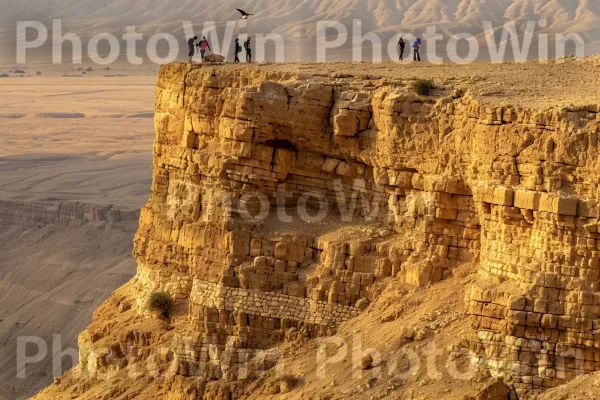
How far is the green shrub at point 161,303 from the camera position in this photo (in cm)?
3409

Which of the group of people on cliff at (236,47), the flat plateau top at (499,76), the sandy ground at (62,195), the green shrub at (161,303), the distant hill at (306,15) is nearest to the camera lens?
the flat plateau top at (499,76)

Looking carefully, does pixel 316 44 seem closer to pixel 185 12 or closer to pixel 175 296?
pixel 185 12

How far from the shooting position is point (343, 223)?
3231cm

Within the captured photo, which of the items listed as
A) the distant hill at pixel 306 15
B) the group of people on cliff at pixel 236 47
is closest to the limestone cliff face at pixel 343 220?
the group of people on cliff at pixel 236 47

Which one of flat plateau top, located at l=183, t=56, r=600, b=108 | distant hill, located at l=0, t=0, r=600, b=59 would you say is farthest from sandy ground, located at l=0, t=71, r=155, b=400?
flat plateau top, located at l=183, t=56, r=600, b=108

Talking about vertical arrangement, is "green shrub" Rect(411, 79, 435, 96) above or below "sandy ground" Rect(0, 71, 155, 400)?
above

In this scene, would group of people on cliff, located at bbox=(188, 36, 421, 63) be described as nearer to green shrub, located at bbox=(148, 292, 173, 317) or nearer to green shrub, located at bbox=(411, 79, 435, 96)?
green shrub, located at bbox=(148, 292, 173, 317)

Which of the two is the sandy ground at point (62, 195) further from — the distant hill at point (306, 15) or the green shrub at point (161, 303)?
the green shrub at point (161, 303)

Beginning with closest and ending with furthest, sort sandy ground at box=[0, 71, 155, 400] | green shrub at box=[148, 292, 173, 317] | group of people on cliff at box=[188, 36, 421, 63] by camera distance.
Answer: green shrub at box=[148, 292, 173, 317] → group of people on cliff at box=[188, 36, 421, 63] → sandy ground at box=[0, 71, 155, 400]

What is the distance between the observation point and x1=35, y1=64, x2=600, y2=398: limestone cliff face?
27078mm

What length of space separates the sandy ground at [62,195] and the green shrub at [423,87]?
1074 inches

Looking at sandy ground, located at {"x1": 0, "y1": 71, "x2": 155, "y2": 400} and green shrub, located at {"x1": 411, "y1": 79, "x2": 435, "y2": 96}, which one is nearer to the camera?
green shrub, located at {"x1": 411, "y1": 79, "x2": 435, "y2": 96}

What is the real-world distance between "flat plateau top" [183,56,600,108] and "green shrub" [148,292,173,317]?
502 cm

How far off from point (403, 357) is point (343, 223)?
4.00m
